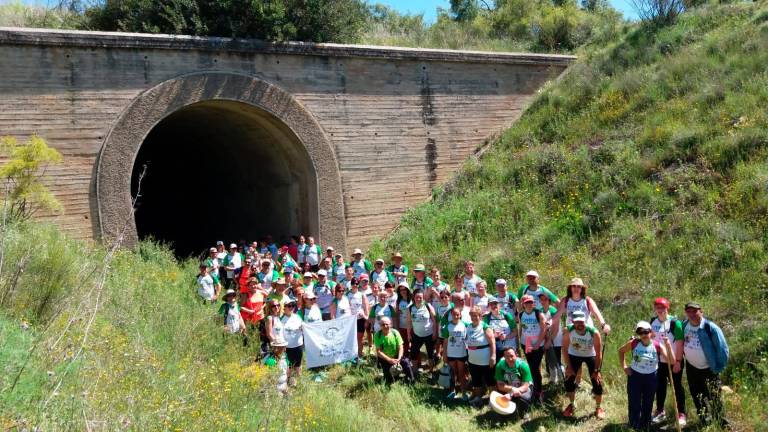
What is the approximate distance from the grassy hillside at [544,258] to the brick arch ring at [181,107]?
3.07ft

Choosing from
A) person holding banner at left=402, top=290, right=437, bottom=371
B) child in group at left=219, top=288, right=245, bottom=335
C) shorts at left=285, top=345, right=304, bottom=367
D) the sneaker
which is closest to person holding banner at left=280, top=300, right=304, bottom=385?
shorts at left=285, top=345, right=304, bottom=367

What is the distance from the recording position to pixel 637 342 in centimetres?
744

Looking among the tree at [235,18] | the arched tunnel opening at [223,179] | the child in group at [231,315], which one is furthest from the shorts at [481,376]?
the tree at [235,18]

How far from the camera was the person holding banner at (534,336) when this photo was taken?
8531mm

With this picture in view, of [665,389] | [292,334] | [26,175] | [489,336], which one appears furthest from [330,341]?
[26,175]

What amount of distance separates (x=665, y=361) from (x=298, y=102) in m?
10.5

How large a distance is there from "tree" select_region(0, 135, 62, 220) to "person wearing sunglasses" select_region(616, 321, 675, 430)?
1004 cm

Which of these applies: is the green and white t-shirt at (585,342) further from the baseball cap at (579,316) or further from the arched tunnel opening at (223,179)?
the arched tunnel opening at (223,179)

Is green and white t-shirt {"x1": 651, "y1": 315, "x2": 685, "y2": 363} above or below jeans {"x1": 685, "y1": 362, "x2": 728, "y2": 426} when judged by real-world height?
above

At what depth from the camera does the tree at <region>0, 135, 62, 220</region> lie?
11398 mm

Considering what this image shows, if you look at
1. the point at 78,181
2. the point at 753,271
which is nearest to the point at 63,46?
the point at 78,181

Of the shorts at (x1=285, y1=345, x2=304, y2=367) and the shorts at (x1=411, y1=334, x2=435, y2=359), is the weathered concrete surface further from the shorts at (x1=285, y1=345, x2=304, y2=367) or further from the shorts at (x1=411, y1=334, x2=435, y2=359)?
the shorts at (x1=411, y1=334, x2=435, y2=359)

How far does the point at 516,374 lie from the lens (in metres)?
8.30

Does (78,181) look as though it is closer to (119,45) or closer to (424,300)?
(119,45)
